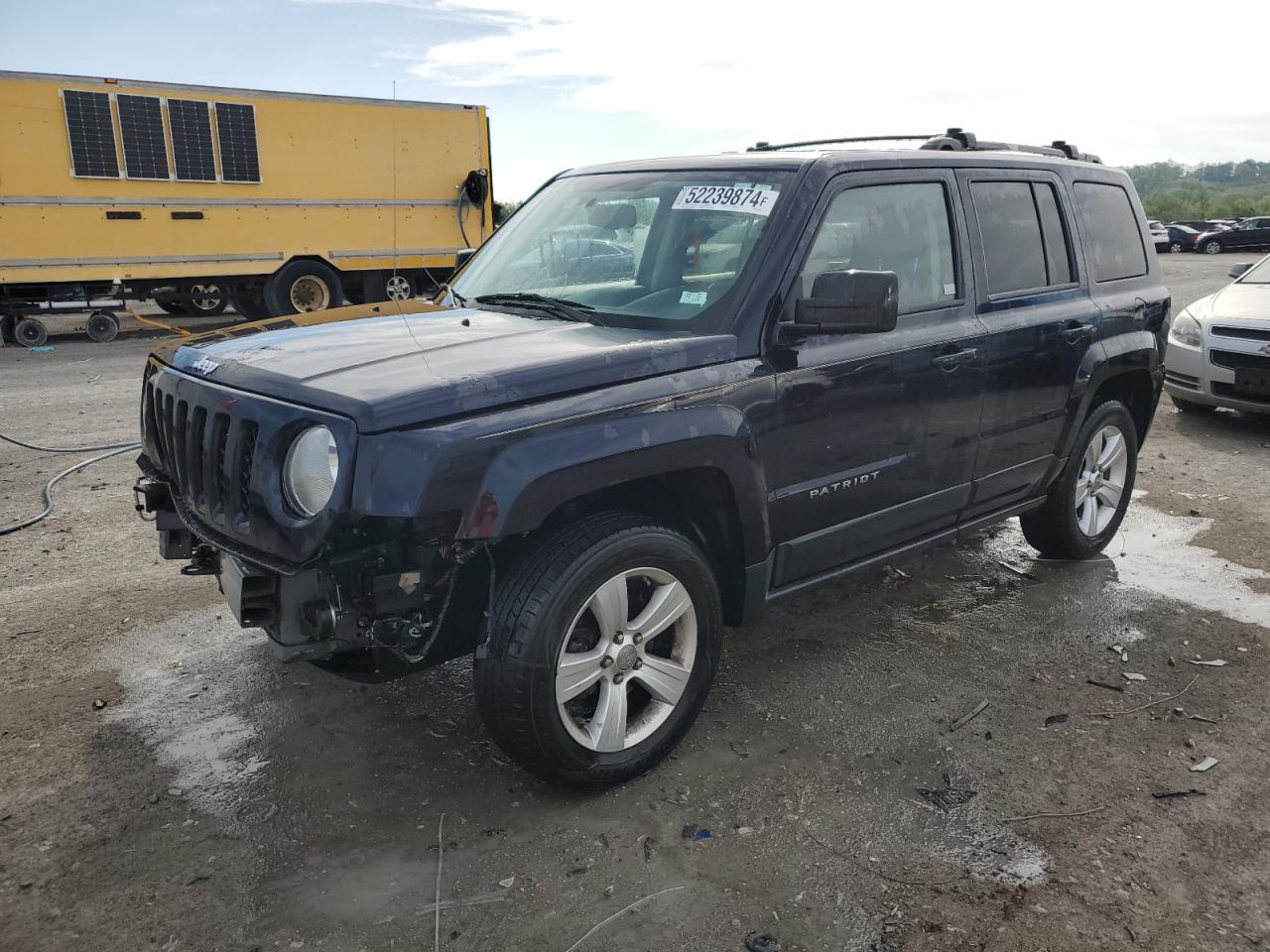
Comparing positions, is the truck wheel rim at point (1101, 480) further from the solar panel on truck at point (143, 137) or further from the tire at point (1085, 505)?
the solar panel on truck at point (143, 137)

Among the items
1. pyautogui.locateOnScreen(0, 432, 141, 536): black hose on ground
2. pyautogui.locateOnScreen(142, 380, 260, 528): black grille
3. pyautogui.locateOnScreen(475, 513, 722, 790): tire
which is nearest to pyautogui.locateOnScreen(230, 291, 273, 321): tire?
pyautogui.locateOnScreen(0, 432, 141, 536): black hose on ground

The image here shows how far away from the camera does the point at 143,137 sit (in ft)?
43.5

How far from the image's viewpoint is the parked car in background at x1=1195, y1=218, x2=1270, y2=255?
34.3 m

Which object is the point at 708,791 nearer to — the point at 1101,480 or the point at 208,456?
the point at 208,456

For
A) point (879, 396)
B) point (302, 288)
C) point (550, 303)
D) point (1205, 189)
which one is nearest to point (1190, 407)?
point (879, 396)

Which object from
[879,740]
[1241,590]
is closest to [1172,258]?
[1241,590]

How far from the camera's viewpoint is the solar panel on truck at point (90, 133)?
12.7m

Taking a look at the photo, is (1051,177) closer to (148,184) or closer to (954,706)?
(954,706)

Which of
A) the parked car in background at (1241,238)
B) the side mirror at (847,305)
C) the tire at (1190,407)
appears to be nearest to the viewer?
the side mirror at (847,305)

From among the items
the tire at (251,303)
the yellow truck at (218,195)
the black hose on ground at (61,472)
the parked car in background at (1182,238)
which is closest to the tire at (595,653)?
the black hose on ground at (61,472)

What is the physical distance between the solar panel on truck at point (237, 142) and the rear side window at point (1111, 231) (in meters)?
12.2

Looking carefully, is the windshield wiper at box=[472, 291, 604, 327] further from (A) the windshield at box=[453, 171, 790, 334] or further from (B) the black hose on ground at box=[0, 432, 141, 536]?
(B) the black hose on ground at box=[0, 432, 141, 536]

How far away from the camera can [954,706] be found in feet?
12.3

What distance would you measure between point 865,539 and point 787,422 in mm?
722
